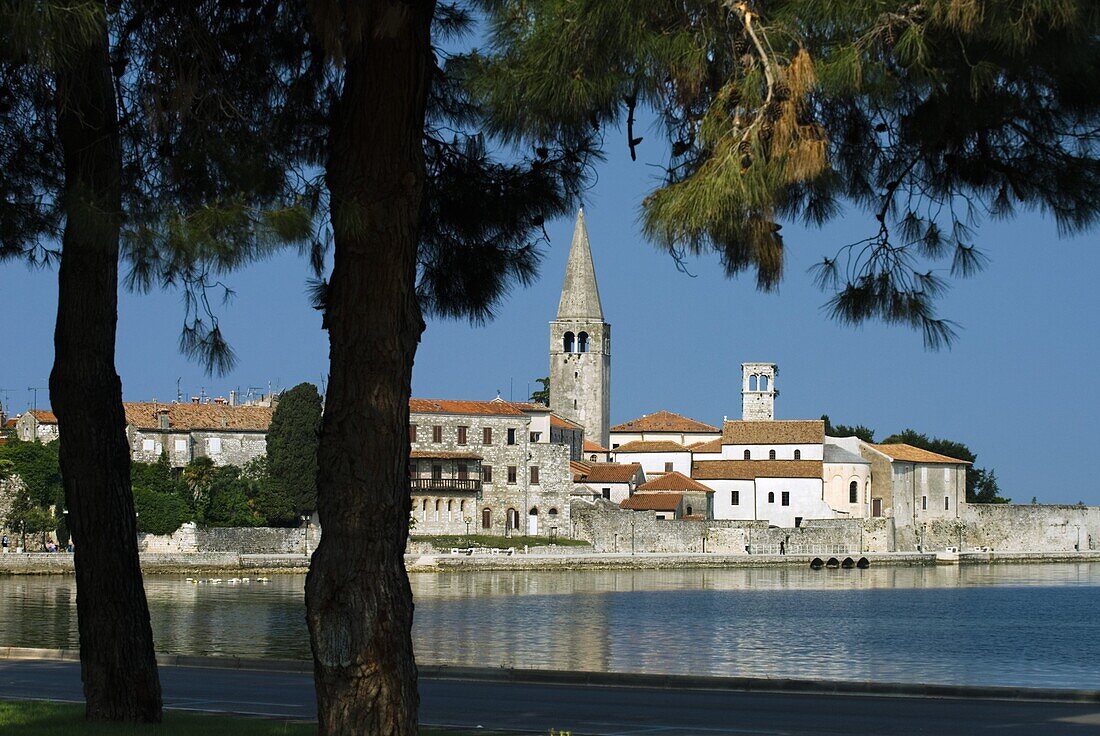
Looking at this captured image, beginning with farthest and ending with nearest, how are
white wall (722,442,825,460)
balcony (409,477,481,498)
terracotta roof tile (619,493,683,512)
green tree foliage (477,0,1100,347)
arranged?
white wall (722,442,825,460)
terracotta roof tile (619,493,683,512)
balcony (409,477,481,498)
green tree foliage (477,0,1100,347)

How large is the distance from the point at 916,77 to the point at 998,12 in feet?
2.21

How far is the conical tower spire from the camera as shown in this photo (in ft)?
303

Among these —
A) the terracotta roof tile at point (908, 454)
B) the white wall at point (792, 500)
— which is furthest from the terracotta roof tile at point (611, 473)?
the terracotta roof tile at point (908, 454)

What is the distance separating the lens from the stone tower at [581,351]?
299 ft

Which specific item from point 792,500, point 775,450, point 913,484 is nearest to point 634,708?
point 792,500

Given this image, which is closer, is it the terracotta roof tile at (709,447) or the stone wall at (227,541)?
the stone wall at (227,541)

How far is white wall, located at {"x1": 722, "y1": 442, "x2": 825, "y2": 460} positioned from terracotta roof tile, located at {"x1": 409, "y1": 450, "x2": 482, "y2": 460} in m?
15.9

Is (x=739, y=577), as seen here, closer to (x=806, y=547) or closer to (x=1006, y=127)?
(x=806, y=547)

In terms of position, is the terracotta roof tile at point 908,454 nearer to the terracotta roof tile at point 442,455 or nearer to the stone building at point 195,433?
the terracotta roof tile at point 442,455

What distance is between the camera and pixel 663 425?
301 ft

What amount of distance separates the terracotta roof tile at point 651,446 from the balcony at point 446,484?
1677 cm

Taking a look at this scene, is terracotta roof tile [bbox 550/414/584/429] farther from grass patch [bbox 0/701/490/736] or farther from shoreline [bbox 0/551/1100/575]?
grass patch [bbox 0/701/490/736]

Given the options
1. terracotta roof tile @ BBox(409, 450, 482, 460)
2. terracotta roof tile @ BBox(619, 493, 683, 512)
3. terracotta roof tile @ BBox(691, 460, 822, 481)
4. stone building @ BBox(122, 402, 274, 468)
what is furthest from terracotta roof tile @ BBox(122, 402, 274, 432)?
terracotta roof tile @ BBox(691, 460, 822, 481)

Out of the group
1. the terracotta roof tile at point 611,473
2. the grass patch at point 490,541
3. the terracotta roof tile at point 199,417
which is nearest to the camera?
the terracotta roof tile at point 199,417
